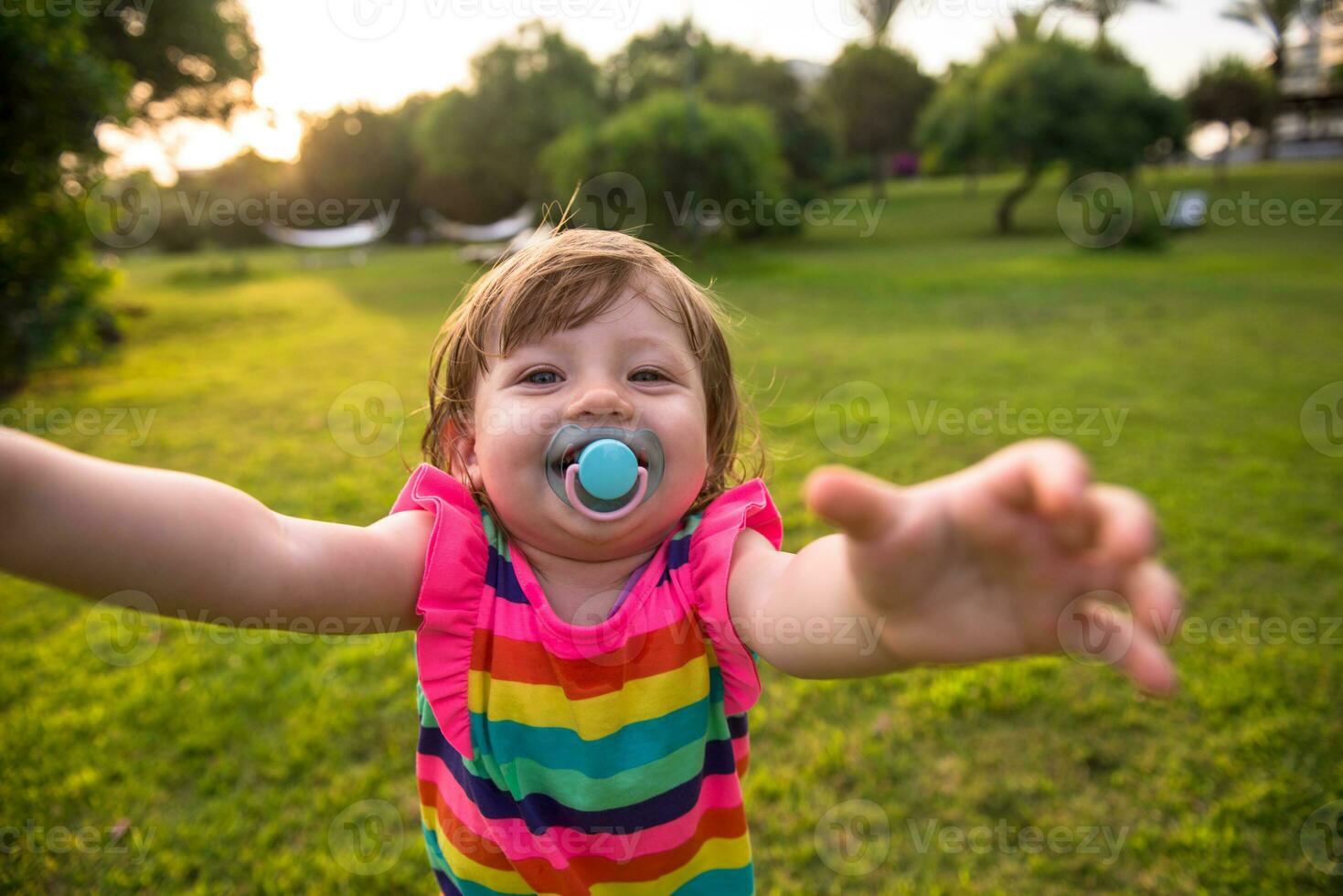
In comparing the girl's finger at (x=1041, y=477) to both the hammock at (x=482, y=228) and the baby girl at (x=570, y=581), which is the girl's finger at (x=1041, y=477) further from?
the hammock at (x=482, y=228)

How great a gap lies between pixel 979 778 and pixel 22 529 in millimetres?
2796

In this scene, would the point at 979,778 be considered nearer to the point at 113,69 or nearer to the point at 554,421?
the point at 554,421

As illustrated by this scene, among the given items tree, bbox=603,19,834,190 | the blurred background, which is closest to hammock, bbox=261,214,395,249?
tree, bbox=603,19,834,190

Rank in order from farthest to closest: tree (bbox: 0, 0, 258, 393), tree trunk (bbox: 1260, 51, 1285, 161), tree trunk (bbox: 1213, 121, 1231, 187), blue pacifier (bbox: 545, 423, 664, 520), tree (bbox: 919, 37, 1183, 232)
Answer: tree trunk (bbox: 1260, 51, 1285, 161)
tree trunk (bbox: 1213, 121, 1231, 187)
tree (bbox: 919, 37, 1183, 232)
tree (bbox: 0, 0, 258, 393)
blue pacifier (bbox: 545, 423, 664, 520)

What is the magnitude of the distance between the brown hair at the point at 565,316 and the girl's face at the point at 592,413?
4 centimetres

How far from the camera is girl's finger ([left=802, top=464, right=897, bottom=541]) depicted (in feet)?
2.40

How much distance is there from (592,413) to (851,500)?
545 millimetres

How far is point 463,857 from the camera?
1.36 m

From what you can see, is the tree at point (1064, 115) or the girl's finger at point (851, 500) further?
the tree at point (1064, 115)

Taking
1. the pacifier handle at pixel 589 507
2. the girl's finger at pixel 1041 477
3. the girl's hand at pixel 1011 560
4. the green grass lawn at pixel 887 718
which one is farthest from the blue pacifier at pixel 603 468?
the green grass lawn at pixel 887 718

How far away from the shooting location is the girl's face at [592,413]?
1.21m

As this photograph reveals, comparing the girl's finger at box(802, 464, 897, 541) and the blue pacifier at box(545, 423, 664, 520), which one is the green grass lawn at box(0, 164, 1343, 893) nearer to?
the blue pacifier at box(545, 423, 664, 520)

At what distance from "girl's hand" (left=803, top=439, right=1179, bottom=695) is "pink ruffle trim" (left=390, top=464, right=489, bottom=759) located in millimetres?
686

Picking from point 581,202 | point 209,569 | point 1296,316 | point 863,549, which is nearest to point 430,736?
point 209,569
